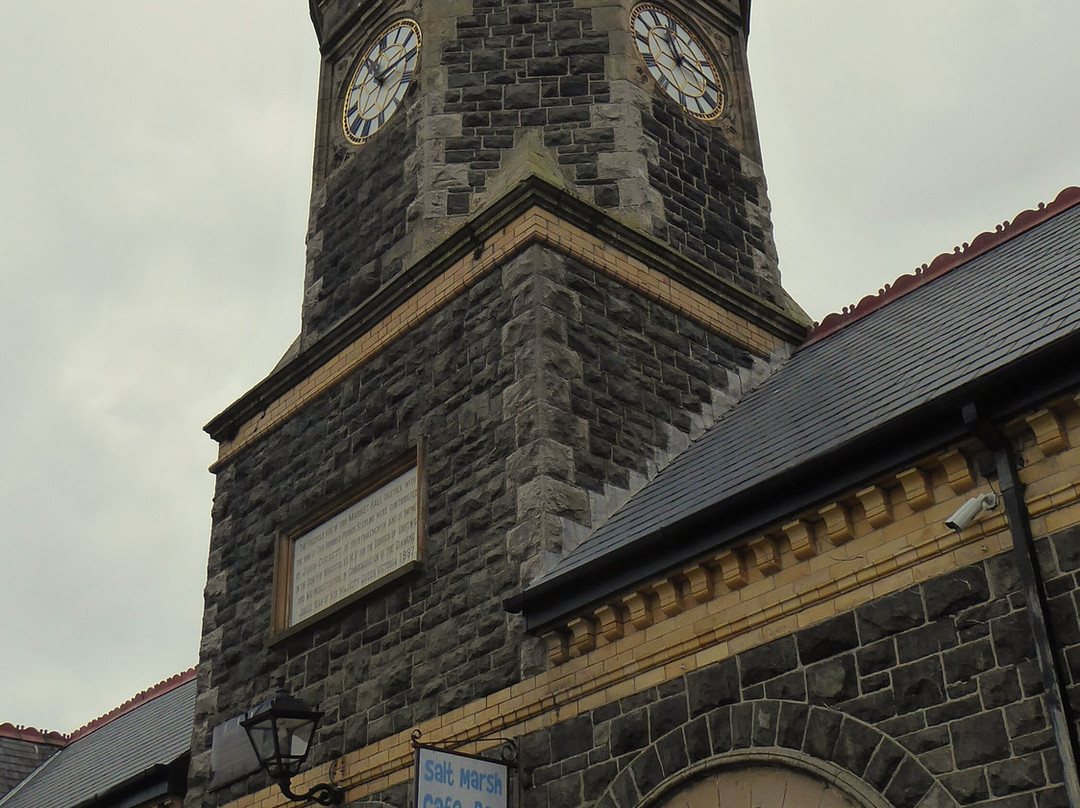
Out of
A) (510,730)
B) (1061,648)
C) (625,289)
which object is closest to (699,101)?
(625,289)

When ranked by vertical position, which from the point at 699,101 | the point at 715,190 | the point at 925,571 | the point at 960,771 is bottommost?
the point at 960,771

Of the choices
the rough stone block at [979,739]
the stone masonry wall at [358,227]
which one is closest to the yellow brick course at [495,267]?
the stone masonry wall at [358,227]

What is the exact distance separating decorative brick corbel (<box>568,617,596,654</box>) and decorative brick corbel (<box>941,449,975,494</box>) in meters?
2.74

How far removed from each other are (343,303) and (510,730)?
17.9 feet

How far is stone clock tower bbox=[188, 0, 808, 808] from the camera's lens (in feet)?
33.6

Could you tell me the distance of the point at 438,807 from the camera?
27.8 feet

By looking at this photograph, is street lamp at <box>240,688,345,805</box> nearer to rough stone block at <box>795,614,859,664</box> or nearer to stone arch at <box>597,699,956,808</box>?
stone arch at <box>597,699,956,808</box>

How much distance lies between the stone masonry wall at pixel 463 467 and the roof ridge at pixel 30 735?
11.3 meters

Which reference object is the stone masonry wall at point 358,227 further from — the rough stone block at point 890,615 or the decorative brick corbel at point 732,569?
the rough stone block at point 890,615

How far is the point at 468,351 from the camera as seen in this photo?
11.3 metres

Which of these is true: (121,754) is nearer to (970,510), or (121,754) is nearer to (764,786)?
(764,786)

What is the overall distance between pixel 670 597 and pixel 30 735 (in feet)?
56.3

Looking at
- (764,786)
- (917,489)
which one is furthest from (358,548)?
(917,489)

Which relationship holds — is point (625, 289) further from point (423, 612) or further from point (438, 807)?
point (438, 807)
